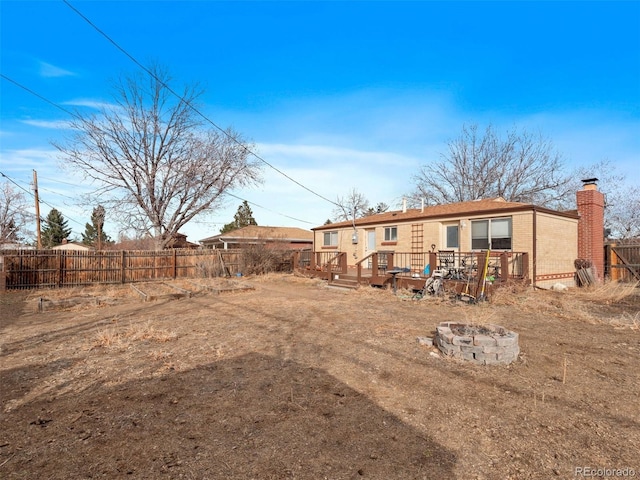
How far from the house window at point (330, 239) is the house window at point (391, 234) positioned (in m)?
3.79

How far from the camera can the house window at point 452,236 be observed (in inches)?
530

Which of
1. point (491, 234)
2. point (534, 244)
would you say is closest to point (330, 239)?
point (491, 234)

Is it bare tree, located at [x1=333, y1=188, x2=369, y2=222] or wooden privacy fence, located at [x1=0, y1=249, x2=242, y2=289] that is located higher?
bare tree, located at [x1=333, y1=188, x2=369, y2=222]

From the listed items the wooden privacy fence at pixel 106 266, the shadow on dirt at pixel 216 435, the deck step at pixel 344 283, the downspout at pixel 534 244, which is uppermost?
the downspout at pixel 534 244

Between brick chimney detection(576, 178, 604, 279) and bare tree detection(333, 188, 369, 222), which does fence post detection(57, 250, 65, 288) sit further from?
bare tree detection(333, 188, 369, 222)

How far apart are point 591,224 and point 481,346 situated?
12.0 meters

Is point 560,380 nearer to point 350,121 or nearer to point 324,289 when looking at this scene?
point 324,289

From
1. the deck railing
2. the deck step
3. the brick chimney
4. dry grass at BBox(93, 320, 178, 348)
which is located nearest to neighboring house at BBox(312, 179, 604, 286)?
the brick chimney

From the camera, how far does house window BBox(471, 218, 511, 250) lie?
1191 centimetres

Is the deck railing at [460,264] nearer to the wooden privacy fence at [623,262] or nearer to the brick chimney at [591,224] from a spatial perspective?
the brick chimney at [591,224]

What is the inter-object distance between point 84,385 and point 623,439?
530 cm

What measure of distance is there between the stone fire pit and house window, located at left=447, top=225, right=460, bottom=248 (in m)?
9.04

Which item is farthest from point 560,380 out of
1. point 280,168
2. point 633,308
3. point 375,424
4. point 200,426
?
point 280,168

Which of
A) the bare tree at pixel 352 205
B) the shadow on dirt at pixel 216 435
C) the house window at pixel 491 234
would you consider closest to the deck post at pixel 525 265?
the house window at pixel 491 234
